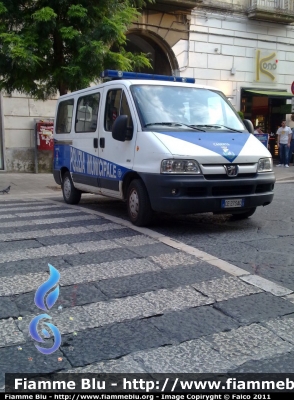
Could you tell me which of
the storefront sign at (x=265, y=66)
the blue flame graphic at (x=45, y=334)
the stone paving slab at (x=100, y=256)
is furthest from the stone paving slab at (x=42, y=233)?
the storefront sign at (x=265, y=66)

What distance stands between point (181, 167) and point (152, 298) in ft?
8.15

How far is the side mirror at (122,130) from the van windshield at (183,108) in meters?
0.25

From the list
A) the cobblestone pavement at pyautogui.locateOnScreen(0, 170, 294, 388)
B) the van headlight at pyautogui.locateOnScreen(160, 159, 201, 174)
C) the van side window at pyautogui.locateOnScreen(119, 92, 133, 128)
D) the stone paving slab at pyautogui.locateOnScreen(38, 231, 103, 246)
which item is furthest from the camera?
Result: the van side window at pyautogui.locateOnScreen(119, 92, 133, 128)

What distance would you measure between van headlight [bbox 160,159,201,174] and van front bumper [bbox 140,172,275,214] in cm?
7

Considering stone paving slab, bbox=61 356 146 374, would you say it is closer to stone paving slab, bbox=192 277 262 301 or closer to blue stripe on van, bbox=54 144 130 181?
stone paving slab, bbox=192 277 262 301

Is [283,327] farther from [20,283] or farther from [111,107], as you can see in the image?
[111,107]

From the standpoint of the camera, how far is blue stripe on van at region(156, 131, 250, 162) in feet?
20.7

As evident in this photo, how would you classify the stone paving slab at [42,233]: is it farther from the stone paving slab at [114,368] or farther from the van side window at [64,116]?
the stone paving slab at [114,368]

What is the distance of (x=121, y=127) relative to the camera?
674cm

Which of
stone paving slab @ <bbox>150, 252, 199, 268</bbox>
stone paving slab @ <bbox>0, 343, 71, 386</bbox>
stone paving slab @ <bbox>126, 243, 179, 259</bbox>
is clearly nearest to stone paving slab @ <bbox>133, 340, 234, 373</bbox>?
stone paving slab @ <bbox>0, 343, 71, 386</bbox>

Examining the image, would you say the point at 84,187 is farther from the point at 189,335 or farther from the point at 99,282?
the point at 189,335

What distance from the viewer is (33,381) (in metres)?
2.75

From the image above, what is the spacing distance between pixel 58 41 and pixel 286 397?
10.9m

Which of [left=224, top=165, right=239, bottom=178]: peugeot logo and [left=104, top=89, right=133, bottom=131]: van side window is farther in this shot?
[left=104, top=89, right=133, bottom=131]: van side window
